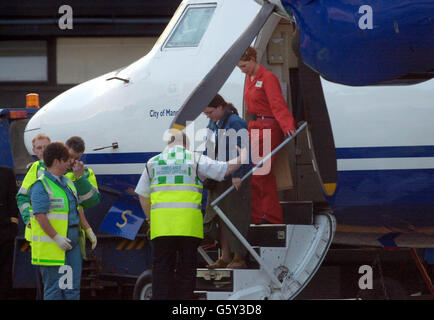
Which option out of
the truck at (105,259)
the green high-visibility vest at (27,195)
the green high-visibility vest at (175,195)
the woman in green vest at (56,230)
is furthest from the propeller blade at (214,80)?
the truck at (105,259)

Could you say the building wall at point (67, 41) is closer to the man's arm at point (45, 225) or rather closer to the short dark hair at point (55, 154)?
the short dark hair at point (55, 154)

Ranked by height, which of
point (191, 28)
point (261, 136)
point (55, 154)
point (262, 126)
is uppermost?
point (191, 28)

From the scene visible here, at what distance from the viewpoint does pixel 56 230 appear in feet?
26.6

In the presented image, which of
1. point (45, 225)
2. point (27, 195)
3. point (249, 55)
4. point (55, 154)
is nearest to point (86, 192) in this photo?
point (27, 195)

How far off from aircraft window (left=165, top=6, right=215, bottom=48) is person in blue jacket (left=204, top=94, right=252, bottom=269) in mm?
1663

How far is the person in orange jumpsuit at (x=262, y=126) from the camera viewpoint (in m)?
8.73

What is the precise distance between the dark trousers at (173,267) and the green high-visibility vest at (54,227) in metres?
0.92

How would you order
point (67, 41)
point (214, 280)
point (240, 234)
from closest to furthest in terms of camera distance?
point (240, 234)
point (214, 280)
point (67, 41)

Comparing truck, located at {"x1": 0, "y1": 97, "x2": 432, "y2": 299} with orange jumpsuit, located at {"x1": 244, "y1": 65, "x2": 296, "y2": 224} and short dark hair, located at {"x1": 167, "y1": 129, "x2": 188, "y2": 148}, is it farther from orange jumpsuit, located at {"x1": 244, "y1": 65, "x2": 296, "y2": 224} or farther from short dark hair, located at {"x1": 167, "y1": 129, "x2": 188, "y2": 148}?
short dark hair, located at {"x1": 167, "y1": 129, "x2": 188, "y2": 148}

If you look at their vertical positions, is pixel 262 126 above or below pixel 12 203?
above

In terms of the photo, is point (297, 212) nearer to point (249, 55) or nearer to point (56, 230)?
point (249, 55)

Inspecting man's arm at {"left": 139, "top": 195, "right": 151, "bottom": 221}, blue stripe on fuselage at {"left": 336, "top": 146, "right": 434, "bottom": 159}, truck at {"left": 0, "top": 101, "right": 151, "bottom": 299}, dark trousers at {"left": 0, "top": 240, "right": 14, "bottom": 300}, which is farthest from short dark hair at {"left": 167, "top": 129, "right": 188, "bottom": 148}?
dark trousers at {"left": 0, "top": 240, "right": 14, "bottom": 300}

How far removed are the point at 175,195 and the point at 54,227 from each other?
1209 millimetres
